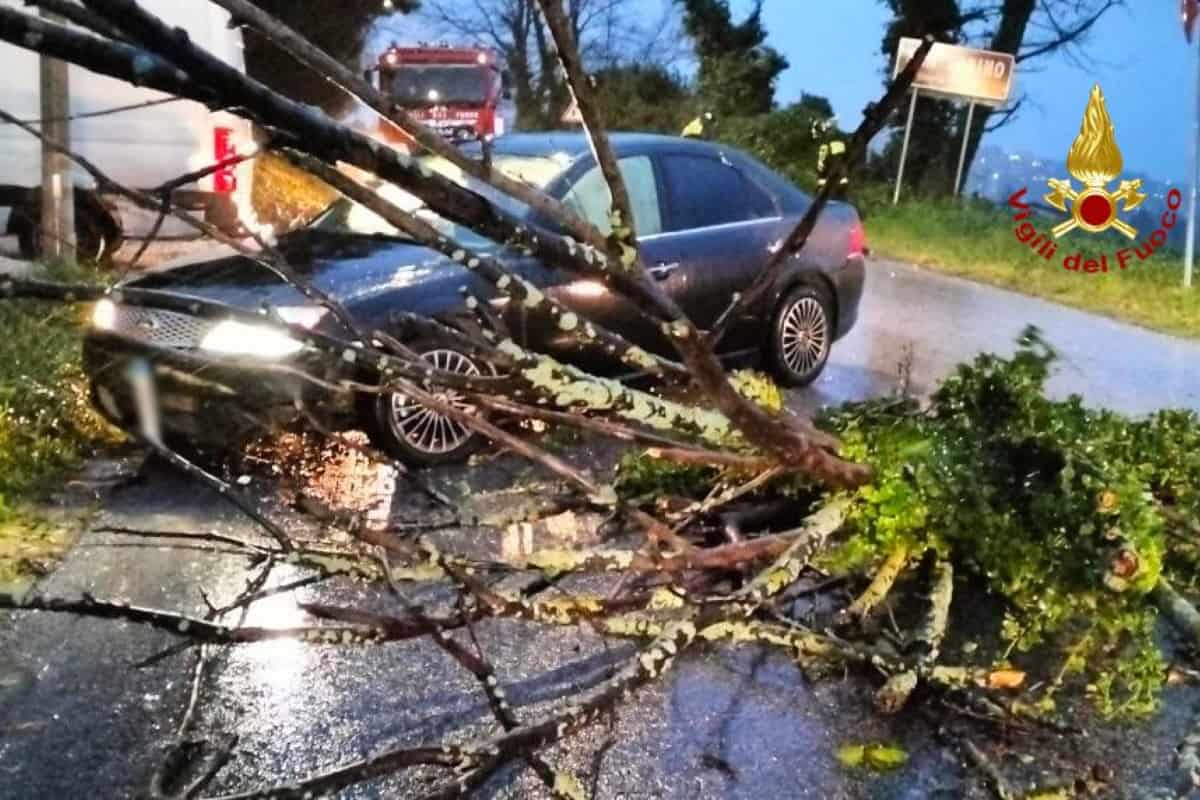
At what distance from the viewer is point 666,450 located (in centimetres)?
379

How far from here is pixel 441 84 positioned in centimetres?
2527

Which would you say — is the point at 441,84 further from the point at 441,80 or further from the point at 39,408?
the point at 39,408

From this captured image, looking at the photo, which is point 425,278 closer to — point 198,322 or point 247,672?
point 198,322

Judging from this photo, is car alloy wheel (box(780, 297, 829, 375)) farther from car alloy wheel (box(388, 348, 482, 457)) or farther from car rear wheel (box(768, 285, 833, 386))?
car alloy wheel (box(388, 348, 482, 457))

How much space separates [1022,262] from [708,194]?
11.1m

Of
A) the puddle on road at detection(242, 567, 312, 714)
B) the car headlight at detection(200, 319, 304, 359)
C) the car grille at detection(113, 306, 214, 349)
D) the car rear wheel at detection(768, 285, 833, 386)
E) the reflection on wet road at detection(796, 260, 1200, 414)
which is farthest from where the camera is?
the reflection on wet road at detection(796, 260, 1200, 414)

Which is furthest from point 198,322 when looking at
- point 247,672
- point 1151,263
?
point 1151,263

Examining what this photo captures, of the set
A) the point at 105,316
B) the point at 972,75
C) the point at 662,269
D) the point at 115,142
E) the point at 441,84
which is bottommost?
the point at 105,316

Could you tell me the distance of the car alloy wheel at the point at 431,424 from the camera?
5797 mm

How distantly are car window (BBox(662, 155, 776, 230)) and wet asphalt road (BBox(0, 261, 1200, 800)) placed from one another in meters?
3.49

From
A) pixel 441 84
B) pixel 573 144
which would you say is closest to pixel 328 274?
pixel 573 144

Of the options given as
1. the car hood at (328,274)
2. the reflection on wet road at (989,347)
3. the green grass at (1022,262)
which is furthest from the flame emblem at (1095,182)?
the car hood at (328,274)

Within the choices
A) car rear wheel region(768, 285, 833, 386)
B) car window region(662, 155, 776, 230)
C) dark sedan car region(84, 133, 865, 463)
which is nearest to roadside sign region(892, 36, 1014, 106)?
dark sedan car region(84, 133, 865, 463)

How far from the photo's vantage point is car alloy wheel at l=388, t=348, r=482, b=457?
580 cm
